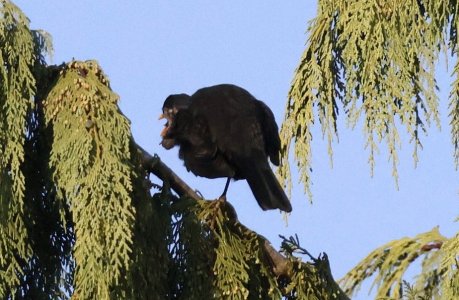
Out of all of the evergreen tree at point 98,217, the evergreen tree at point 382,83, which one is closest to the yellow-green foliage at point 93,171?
Answer: the evergreen tree at point 98,217

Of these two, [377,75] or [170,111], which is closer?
[377,75]

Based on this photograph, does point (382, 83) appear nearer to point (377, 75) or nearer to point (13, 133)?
point (377, 75)

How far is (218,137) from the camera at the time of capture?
14.7 ft

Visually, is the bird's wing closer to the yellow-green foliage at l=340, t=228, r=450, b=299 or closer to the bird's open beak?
the bird's open beak

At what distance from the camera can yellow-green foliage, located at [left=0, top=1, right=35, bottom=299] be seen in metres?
2.71

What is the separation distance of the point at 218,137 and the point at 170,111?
24 cm

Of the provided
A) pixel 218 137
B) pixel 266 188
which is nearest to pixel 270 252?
pixel 266 188

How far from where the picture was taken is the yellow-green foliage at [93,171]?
8.61ft

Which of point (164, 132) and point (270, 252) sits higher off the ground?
point (164, 132)

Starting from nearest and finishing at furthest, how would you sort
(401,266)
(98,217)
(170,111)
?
(98,217) → (401,266) → (170,111)

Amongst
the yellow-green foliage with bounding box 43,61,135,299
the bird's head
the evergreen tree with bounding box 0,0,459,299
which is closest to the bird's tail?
the bird's head

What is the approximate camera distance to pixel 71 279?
2898 millimetres

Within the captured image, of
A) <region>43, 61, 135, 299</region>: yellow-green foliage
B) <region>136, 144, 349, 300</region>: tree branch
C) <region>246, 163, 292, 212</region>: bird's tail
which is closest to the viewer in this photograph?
<region>43, 61, 135, 299</region>: yellow-green foliage

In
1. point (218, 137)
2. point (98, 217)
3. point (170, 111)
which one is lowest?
point (98, 217)
